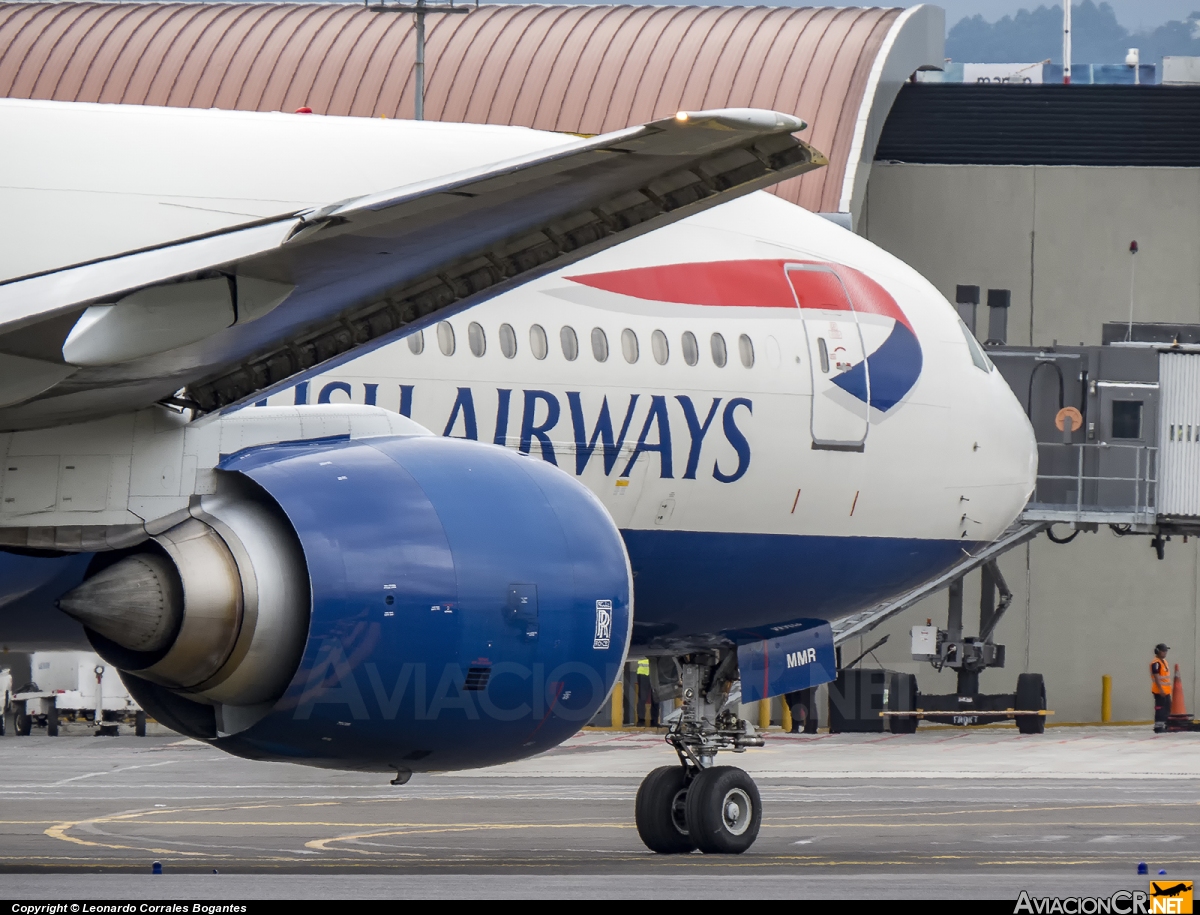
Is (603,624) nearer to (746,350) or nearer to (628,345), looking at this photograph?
(628,345)

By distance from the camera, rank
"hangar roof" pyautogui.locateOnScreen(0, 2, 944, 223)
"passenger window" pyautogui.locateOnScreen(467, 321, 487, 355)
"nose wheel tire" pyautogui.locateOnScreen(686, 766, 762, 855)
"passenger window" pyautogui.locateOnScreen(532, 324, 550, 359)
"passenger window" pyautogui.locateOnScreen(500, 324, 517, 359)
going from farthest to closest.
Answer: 1. "hangar roof" pyautogui.locateOnScreen(0, 2, 944, 223)
2. "nose wheel tire" pyautogui.locateOnScreen(686, 766, 762, 855)
3. "passenger window" pyautogui.locateOnScreen(532, 324, 550, 359)
4. "passenger window" pyautogui.locateOnScreen(500, 324, 517, 359)
5. "passenger window" pyautogui.locateOnScreen(467, 321, 487, 355)

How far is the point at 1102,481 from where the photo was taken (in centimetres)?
3269

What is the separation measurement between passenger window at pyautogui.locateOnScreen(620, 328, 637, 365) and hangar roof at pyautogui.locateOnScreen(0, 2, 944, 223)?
22351 millimetres

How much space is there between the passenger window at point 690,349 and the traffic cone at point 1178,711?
23.7m

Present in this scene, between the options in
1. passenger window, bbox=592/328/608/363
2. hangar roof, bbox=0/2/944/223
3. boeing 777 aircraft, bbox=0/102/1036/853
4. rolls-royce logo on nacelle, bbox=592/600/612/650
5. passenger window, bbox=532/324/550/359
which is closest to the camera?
boeing 777 aircraft, bbox=0/102/1036/853

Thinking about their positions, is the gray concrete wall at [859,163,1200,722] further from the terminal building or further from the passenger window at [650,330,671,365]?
the passenger window at [650,330,671,365]

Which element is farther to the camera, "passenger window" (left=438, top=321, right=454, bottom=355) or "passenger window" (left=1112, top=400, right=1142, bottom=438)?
"passenger window" (left=1112, top=400, right=1142, bottom=438)

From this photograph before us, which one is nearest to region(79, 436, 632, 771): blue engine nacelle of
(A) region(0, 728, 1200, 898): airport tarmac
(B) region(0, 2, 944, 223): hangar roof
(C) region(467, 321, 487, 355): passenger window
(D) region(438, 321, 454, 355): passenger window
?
(A) region(0, 728, 1200, 898): airport tarmac

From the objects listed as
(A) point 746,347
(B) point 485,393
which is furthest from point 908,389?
(B) point 485,393

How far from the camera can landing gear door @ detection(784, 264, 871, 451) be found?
13.6m

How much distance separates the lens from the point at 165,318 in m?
7.50

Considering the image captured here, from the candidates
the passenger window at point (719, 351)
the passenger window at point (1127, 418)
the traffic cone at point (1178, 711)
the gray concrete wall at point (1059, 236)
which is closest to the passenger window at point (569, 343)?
the passenger window at point (719, 351)

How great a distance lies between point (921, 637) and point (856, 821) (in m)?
16.0
